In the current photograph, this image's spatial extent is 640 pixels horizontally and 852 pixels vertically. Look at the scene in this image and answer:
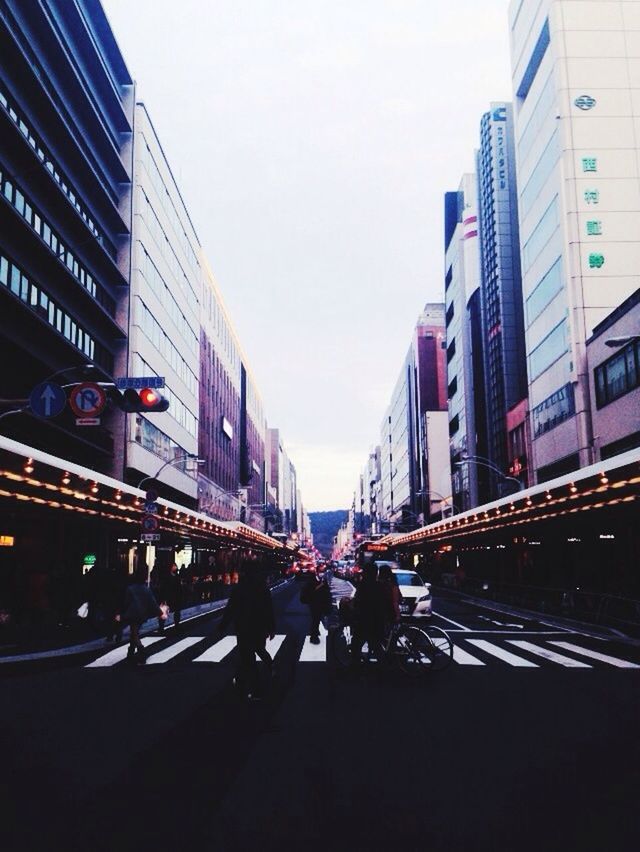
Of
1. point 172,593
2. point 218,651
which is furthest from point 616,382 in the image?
point 218,651

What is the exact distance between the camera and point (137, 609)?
14977 mm

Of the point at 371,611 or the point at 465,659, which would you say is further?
the point at 465,659

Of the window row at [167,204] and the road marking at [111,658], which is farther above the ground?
the window row at [167,204]

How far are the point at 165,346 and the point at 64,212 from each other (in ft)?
66.5

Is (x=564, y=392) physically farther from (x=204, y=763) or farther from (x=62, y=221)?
(x=204, y=763)

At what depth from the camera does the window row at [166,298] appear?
182 feet

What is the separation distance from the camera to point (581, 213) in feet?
167

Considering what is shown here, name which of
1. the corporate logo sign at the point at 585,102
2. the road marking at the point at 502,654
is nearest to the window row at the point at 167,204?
the corporate logo sign at the point at 585,102

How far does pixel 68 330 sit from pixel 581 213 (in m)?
33.0

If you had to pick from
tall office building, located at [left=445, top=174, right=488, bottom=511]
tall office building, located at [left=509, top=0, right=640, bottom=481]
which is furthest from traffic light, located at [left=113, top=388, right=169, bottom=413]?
tall office building, located at [left=445, top=174, right=488, bottom=511]

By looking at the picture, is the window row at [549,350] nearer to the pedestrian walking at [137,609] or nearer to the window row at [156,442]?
the window row at [156,442]

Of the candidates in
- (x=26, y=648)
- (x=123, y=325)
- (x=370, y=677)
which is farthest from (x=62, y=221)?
(x=370, y=677)

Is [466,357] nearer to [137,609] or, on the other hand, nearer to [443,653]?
[443,653]

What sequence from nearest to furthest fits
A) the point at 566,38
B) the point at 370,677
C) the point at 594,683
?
the point at 594,683
the point at 370,677
the point at 566,38
